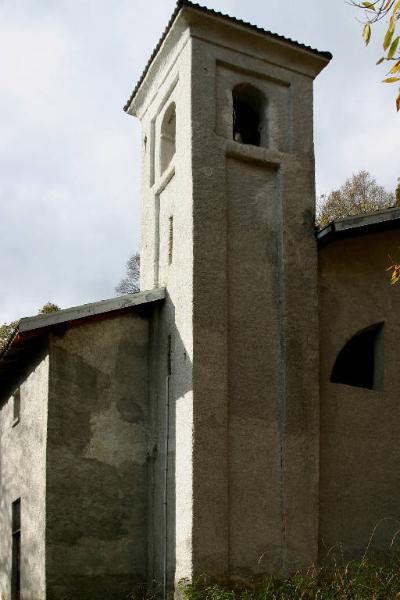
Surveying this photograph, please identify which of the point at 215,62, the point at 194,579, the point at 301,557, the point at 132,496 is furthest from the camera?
the point at 215,62

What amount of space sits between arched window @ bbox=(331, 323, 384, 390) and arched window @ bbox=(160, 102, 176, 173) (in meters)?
4.64

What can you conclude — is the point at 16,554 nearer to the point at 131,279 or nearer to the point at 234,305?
the point at 234,305

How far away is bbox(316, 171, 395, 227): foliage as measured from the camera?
28.7 metres

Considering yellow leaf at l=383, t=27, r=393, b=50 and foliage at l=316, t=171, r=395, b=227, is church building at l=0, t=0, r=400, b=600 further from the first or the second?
foliage at l=316, t=171, r=395, b=227

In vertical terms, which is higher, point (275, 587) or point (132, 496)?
point (132, 496)

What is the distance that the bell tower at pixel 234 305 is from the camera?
1109cm

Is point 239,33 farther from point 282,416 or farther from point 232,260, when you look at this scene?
point 282,416

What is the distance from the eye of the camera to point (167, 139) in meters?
14.7

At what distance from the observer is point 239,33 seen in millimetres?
13312

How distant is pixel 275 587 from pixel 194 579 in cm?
115

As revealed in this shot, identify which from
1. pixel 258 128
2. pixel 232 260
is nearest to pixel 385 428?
pixel 232 260

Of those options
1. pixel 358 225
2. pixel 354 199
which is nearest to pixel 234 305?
pixel 358 225

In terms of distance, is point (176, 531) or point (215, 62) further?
point (215, 62)

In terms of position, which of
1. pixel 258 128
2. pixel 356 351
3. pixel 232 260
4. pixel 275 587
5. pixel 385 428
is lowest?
pixel 275 587
